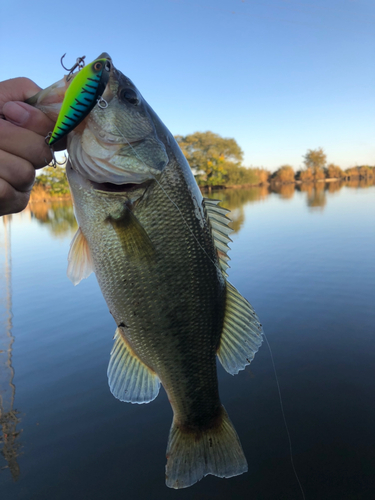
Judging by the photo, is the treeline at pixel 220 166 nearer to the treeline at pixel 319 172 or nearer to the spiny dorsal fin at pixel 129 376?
the treeline at pixel 319 172

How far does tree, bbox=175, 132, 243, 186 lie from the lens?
6844cm

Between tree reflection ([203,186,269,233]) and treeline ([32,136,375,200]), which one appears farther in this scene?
treeline ([32,136,375,200])

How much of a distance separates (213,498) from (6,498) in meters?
2.24

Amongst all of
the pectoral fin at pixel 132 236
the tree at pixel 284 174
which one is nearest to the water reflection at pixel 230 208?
the pectoral fin at pixel 132 236

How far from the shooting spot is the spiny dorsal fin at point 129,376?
69.6 inches

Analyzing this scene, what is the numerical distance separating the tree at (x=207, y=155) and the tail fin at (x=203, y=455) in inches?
2641

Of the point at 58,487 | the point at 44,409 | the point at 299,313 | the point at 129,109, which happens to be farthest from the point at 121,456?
the point at 299,313

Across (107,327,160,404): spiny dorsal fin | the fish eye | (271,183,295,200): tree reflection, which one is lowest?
(271,183,295,200): tree reflection

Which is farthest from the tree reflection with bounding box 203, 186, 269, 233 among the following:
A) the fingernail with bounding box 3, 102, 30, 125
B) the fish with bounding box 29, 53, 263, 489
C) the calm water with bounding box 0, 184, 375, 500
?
the calm water with bounding box 0, 184, 375, 500

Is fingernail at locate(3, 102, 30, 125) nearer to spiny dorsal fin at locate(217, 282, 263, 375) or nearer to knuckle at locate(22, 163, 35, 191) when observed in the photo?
knuckle at locate(22, 163, 35, 191)

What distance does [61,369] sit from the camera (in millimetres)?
5625

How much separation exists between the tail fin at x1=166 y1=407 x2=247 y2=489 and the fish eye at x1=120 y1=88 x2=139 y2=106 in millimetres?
1833

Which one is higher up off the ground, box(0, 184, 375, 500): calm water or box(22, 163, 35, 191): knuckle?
box(22, 163, 35, 191): knuckle

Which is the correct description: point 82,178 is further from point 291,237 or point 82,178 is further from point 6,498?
point 291,237
